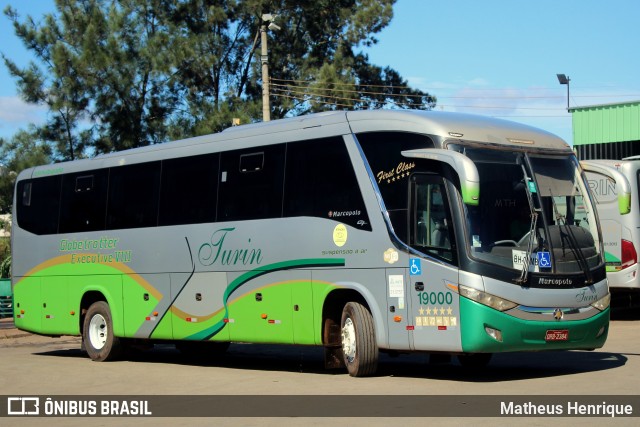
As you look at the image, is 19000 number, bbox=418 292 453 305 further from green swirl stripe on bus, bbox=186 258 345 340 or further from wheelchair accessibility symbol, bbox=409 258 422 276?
green swirl stripe on bus, bbox=186 258 345 340

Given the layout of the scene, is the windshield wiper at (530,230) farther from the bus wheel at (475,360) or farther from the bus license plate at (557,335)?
the bus wheel at (475,360)

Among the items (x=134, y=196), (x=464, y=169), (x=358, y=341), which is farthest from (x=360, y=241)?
(x=134, y=196)

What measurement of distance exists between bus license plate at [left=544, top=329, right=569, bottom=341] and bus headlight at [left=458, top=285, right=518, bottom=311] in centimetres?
68

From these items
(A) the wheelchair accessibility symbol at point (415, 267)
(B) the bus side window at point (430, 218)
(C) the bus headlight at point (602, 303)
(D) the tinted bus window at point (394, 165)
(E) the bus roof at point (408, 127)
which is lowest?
(C) the bus headlight at point (602, 303)

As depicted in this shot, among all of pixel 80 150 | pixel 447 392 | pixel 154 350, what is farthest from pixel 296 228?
pixel 80 150

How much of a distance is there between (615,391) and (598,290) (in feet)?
7.53

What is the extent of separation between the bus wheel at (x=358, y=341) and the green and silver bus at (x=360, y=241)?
2 cm

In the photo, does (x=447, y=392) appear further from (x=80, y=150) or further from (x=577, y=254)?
(x=80, y=150)

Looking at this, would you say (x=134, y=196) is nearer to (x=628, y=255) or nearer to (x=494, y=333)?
(x=494, y=333)

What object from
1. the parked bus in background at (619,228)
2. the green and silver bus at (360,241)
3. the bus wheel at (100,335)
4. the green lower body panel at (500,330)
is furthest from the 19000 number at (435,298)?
the parked bus in background at (619,228)

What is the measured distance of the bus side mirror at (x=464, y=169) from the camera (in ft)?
40.8

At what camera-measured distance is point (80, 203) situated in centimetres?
2022

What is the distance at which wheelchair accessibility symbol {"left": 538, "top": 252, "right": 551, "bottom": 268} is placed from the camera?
13.2 m

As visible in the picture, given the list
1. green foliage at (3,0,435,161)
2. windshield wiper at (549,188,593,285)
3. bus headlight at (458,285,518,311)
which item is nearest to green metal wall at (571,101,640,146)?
green foliage at (3,0,435,161)
